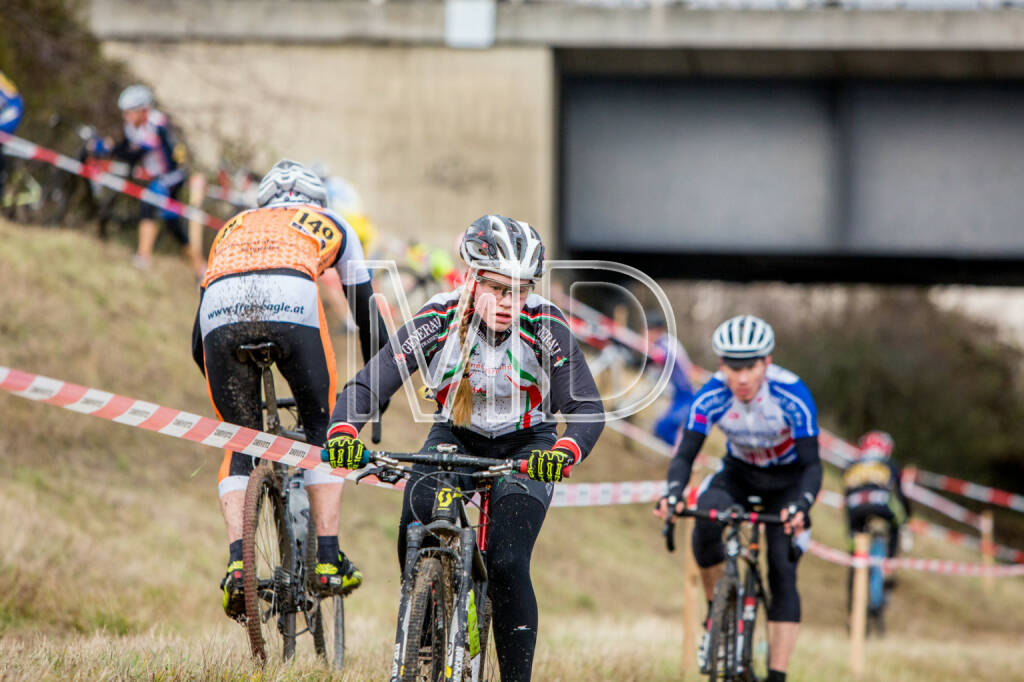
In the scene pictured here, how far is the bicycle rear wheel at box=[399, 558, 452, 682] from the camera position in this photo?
166 inches

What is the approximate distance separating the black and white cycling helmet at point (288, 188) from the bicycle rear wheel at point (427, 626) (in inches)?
83.8

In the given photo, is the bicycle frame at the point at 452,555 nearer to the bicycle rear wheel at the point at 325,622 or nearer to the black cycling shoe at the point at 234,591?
the black cycling shoe at the point at 234,591

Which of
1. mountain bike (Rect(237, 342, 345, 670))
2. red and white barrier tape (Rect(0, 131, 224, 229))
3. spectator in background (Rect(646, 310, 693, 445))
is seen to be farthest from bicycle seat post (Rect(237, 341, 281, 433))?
red and white barrier tape (Rect(0, 131, 224, 229))

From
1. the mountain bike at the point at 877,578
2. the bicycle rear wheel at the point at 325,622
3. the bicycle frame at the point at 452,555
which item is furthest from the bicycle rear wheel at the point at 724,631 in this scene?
the mountain bike at the point at 877,578

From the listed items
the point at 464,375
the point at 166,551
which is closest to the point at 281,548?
the point at 464,375

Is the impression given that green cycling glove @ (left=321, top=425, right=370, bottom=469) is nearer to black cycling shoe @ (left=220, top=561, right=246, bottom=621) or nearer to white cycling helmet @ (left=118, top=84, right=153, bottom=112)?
black cycling shoe @ (left=220, top=561, right=246, bottom=621)

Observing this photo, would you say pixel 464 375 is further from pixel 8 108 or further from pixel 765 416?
pixel 8 108

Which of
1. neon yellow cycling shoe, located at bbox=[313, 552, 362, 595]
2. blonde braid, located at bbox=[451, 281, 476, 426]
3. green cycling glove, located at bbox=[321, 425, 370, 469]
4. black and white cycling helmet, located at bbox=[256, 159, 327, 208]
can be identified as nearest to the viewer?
green cycling glove, located at bbox=[321, 425, 370, 469]

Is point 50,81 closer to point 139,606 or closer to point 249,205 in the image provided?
point 249,205

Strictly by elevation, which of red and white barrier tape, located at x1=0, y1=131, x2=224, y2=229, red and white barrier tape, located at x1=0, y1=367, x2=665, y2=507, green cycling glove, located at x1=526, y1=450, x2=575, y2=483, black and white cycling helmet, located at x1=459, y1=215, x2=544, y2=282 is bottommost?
green cycling glove, located at x1=526, y1=450, x2=575, y2=483

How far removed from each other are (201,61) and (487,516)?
60.1 feet

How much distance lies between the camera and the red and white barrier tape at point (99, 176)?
579 inches

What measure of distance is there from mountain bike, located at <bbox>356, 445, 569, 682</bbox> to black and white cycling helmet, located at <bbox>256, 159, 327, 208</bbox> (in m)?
1.68

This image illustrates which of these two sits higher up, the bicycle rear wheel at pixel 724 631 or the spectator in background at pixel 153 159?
the spectator in background at pixel 153 159
